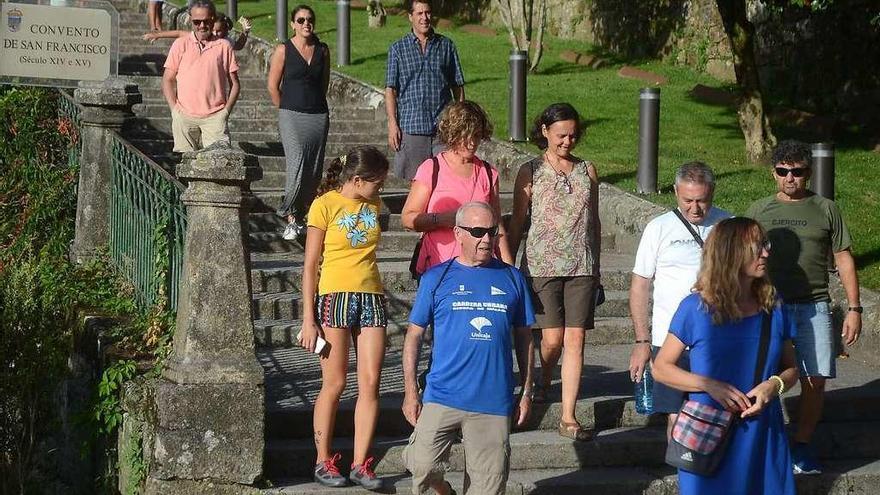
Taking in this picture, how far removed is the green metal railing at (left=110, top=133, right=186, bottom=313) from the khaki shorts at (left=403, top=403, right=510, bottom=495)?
2.20m

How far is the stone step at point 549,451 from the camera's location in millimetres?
7480

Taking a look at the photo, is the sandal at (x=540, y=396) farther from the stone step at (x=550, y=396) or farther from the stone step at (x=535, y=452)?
the stone step at (x=535, y=452)

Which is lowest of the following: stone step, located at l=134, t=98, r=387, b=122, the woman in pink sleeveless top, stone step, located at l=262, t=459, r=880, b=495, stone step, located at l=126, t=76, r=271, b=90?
stone step, located at l=262, t=459, r=880, b=495

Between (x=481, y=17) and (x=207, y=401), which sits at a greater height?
(x=481, y=17)

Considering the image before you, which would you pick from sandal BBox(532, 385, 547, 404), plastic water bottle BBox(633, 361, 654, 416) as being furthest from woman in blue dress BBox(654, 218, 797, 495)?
sandal BBox(532, 385, 547, 404)

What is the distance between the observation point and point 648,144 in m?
12.7

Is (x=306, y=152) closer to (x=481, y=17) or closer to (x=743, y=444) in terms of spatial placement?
(x=743, y=444)

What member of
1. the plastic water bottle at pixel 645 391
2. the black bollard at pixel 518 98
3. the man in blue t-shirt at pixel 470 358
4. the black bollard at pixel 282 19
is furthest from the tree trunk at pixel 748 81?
the black bollard at pixel 282 19

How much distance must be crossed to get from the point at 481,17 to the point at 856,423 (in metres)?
17.8

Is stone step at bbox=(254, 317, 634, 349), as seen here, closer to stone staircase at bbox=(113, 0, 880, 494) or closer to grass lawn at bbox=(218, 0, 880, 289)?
stone staircase at bbox=(113, 0, 880, 494)

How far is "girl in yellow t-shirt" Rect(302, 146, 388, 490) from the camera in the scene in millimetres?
7148

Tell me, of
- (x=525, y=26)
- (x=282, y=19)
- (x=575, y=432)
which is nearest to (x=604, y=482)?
(x=575, y=432)

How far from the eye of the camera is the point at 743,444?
234 inches

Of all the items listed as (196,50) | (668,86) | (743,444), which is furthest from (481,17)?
(743,444)
